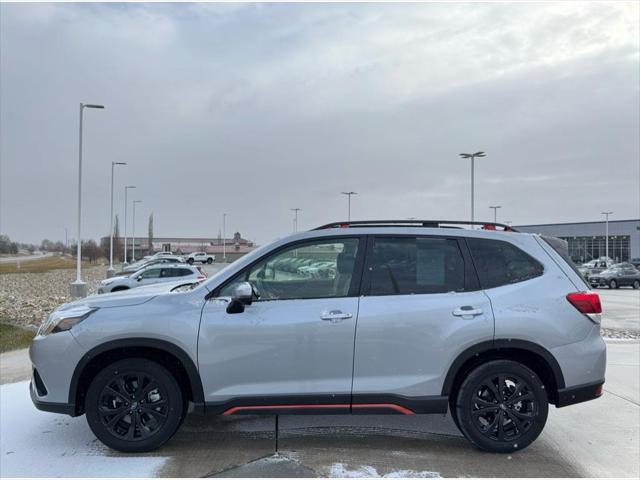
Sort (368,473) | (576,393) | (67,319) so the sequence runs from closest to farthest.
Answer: (368,473) < (67,319) < (576,393)

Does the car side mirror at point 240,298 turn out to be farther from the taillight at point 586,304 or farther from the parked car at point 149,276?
the parked car at point 149,276

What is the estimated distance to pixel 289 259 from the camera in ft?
14.8

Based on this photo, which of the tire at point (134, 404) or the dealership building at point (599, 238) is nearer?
the tire at point (134, 404)

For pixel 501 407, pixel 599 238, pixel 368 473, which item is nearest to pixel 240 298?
pixel 368 473

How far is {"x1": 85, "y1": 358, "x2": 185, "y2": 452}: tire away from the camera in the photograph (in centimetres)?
422

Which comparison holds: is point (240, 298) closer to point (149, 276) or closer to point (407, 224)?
point (407, 224)

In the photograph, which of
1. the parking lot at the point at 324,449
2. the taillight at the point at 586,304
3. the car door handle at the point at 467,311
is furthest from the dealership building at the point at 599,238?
the car door handle at the point at 467,311

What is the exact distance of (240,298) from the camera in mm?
4148

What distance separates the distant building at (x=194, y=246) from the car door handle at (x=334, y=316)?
269ft

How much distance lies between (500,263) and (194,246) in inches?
4440

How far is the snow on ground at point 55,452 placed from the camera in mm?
3992

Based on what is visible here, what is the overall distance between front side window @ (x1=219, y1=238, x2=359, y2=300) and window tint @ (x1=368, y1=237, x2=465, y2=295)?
22 cm

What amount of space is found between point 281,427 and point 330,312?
1.50 meters

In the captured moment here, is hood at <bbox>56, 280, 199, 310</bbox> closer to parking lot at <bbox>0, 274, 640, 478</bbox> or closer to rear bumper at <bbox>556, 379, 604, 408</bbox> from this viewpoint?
parking lot at <bbox>0, 274, 640, 478</bbox>
